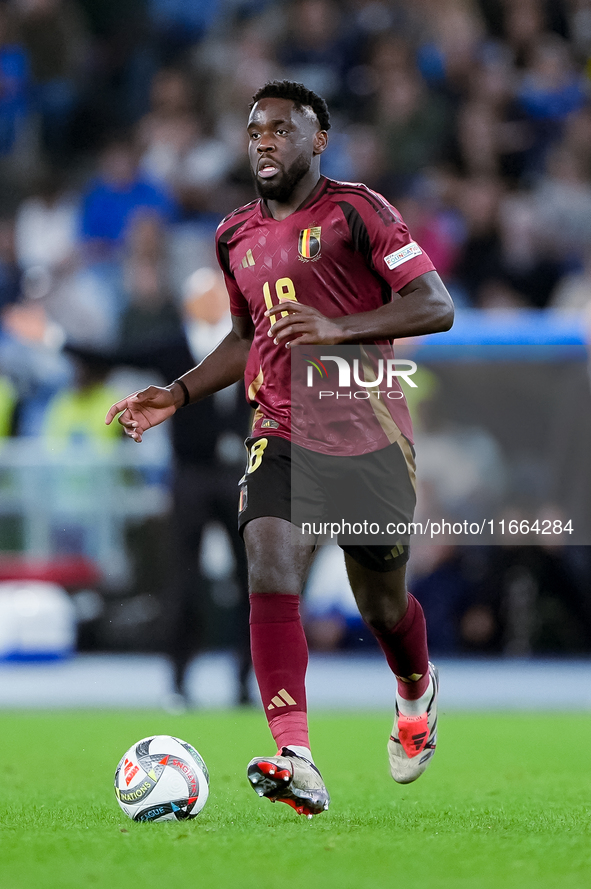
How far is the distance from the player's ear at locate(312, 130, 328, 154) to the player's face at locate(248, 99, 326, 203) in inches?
2.4

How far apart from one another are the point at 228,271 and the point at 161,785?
5.76ft

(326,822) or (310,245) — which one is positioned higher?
(310,245)

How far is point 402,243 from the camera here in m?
4.16

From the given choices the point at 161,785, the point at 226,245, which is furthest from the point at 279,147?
the point at 161,785

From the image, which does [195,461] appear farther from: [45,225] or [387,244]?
[45,225]

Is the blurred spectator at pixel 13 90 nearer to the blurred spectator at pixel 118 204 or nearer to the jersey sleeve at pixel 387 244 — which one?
the blurred spectator at pixel 118 204

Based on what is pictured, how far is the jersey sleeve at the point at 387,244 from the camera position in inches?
163

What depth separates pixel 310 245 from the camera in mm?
4281

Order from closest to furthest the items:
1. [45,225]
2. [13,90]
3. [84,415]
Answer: [84,415] < [45,225] < [13,90]

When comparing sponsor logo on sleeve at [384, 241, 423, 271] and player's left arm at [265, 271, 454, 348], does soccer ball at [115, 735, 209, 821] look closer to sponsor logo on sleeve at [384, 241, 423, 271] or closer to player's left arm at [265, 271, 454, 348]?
player's left arm at [265, 271, 454, 348]

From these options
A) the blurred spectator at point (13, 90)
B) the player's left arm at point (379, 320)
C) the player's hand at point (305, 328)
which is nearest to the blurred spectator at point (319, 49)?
the blurred spectator at point (13, 90)

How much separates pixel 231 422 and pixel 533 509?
9.77 ft

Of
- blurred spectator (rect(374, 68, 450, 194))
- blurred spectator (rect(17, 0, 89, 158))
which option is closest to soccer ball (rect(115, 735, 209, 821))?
blurred spectator (rect(374, 68, 450, 194))

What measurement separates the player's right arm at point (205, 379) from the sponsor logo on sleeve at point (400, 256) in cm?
74
